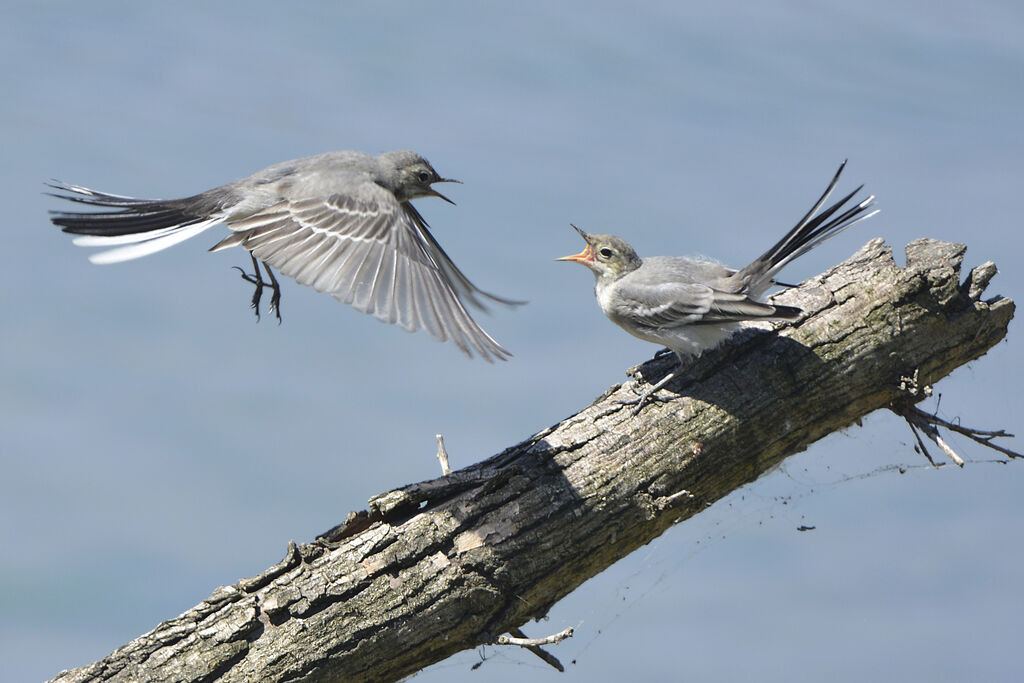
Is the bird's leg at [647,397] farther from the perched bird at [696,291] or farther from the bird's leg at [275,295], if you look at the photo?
the bird's leg at [275,295]

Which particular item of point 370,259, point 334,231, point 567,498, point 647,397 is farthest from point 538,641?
point 334,231

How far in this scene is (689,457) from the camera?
4750 millimetres

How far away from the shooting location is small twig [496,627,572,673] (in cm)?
405

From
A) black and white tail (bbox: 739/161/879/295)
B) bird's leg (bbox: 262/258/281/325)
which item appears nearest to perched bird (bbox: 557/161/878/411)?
black and white tail (bbox: 739/161/879/295)

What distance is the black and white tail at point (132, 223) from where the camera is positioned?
5.23 m

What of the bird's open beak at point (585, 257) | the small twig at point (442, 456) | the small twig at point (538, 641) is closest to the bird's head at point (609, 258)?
the bird's open beak at point (585, 257)

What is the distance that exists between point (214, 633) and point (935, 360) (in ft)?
14.2

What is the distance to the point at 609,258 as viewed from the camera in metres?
5.84

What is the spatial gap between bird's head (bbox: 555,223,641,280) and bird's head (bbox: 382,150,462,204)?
1.21 meters

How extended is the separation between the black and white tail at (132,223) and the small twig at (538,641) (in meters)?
3.06

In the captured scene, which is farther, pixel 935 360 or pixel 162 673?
pixel 935 360

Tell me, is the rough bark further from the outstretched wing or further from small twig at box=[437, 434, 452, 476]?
the outstretched wing

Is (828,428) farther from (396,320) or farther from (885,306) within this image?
(396,320)

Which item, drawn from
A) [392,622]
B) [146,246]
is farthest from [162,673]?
[146,246]
